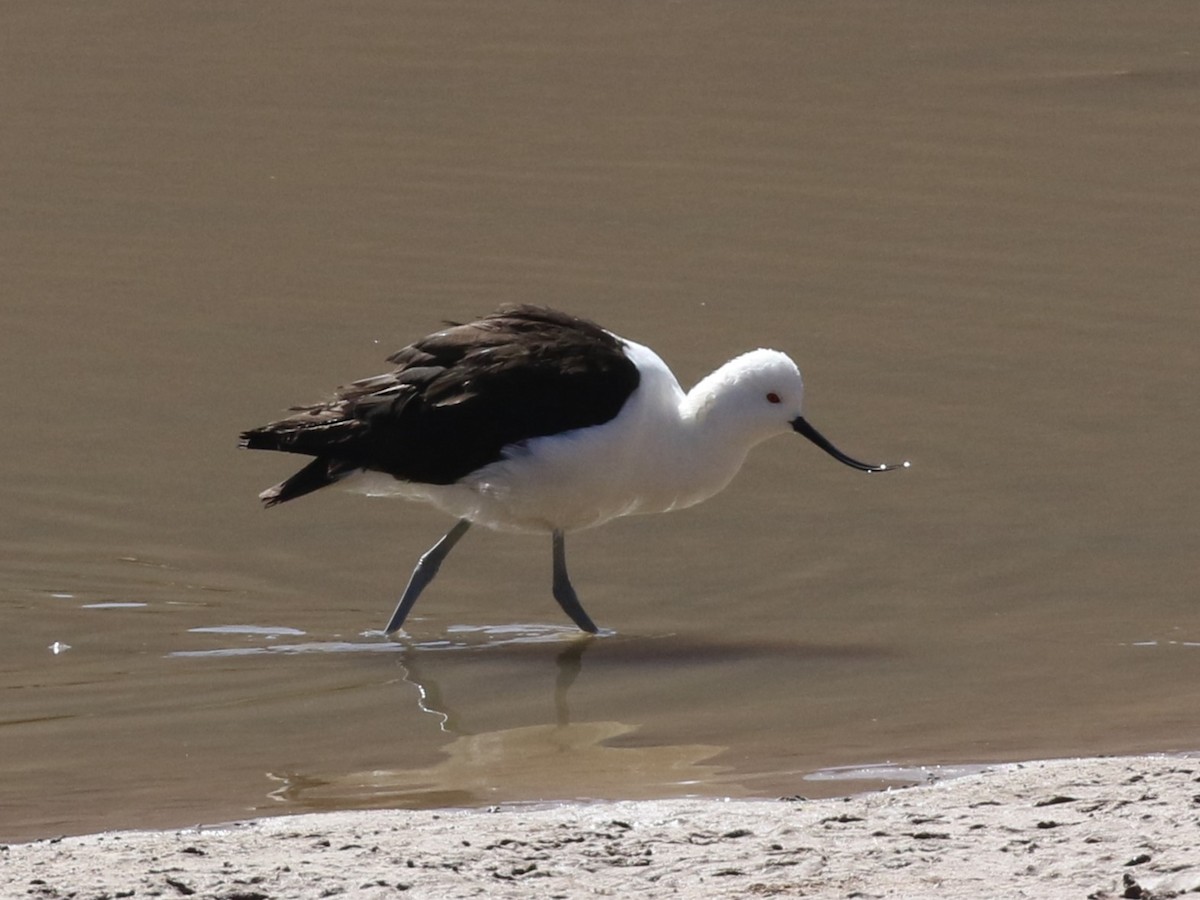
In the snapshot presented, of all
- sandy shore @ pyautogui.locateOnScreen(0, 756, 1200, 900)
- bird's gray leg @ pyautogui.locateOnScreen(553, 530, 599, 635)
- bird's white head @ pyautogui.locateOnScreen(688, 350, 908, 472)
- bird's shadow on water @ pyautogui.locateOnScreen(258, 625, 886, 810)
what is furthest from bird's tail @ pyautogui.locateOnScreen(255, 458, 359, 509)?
sandy shore @ pyautogui.locateOnScreen(0, 756, 1200, 900)

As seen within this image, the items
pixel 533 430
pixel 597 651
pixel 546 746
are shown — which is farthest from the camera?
pixel 533 430

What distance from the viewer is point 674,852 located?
5398 mm

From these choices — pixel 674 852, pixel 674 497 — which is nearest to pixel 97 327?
pixel 674 497

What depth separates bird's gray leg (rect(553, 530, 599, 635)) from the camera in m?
8.65

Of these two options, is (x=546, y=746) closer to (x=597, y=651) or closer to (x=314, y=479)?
(x=597, y=651)

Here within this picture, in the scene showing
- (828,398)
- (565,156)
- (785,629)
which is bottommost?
(785,629)

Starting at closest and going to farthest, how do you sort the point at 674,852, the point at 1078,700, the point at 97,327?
the point at 674,852
the point at 1078,700
the point at 97,327

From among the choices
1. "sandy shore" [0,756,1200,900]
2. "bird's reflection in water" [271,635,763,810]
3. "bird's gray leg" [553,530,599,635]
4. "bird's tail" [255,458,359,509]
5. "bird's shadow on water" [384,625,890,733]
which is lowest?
"sandy shore" [0,756,1200,900]

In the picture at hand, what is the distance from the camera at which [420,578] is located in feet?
28.8

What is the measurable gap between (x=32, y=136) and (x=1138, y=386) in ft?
31.0

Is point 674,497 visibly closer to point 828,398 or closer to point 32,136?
point 828,398

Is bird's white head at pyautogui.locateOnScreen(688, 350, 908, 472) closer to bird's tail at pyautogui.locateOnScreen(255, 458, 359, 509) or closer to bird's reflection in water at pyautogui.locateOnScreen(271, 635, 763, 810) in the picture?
bird's tail at pyautogui.locateOnScreen(255, 458, 359, 509)

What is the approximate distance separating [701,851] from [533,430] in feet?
11.4

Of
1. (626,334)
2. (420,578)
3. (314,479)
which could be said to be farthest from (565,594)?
(626,334)
